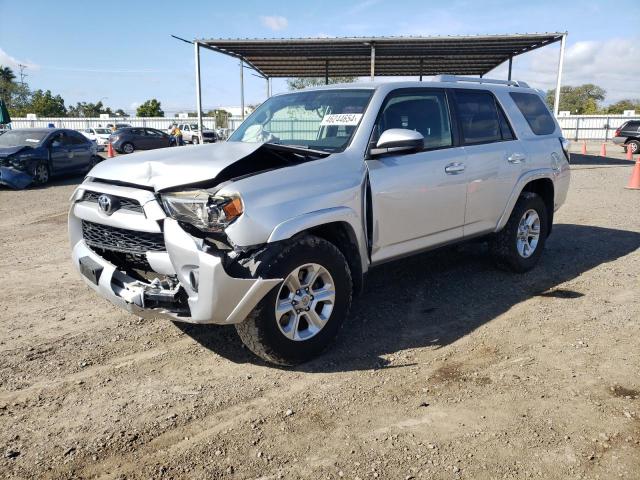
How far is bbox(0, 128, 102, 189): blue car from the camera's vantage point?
12727 mm

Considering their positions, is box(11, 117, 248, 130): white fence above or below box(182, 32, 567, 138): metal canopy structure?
below

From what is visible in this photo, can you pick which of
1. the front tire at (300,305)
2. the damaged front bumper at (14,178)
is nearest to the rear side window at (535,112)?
the front tire at (300,305)

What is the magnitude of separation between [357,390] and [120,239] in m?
1.86

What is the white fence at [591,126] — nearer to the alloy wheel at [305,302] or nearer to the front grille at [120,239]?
the alloy wheel at [305,302]

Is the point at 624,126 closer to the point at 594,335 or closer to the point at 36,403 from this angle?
the point at 594,335

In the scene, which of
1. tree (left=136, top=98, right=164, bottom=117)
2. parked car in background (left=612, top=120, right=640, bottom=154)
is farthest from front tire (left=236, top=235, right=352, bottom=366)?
tree (left=136, top=98, right=164, bottom=117)

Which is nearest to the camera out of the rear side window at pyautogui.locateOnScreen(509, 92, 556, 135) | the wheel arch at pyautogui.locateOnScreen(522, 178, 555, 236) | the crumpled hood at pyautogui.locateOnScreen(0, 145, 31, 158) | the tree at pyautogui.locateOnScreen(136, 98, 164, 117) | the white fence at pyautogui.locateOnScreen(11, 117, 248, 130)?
the rear side window at pyautogui.locateOnScreen(509, 92, 556, 135)

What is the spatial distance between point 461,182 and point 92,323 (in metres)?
3.40

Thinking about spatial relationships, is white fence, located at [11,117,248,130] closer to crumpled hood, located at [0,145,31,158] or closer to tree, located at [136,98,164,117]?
tree, located at [136,98,164,117]

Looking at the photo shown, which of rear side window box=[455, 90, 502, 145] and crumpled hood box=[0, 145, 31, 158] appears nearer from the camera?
rear side window box=[455, 90, 502, 145]

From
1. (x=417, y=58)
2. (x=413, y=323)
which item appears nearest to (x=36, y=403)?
(x=413, y=323)

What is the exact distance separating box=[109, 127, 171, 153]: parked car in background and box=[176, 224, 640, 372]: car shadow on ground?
2376cm

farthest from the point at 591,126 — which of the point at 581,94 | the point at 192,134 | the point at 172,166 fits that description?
the point at 581,94

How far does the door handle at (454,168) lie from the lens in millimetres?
4461
